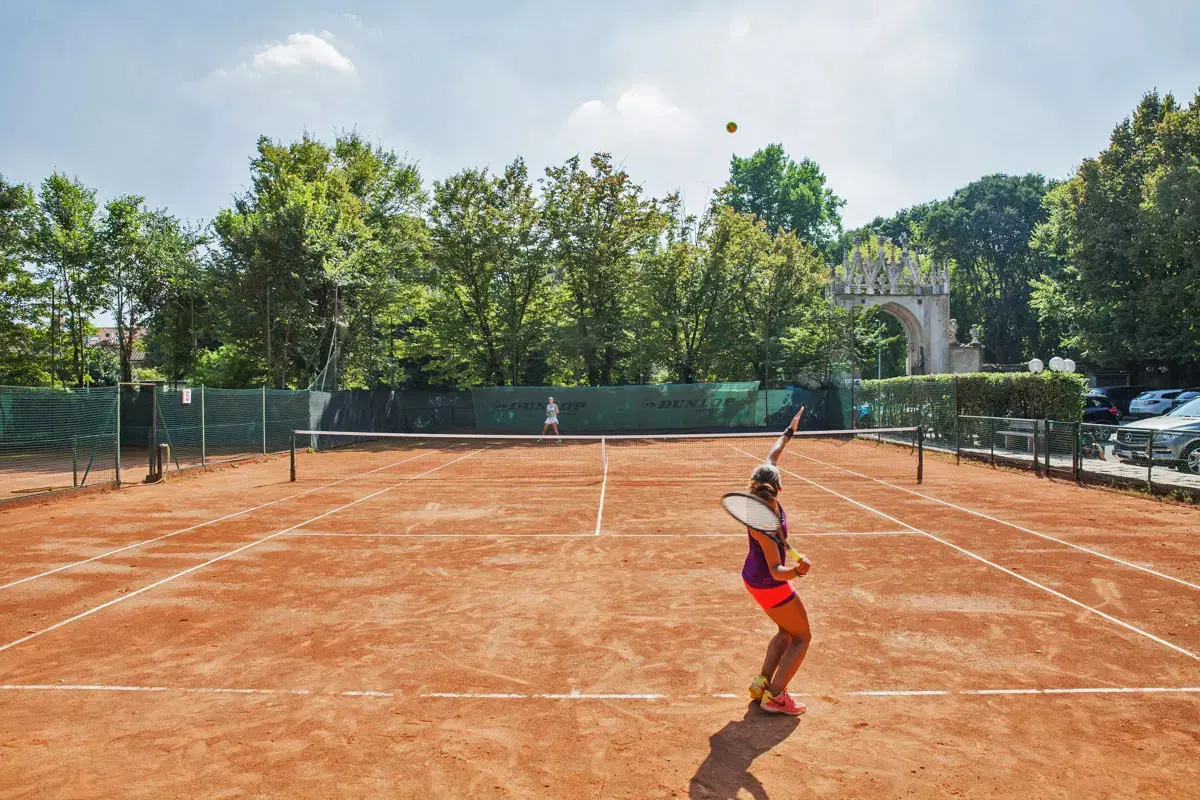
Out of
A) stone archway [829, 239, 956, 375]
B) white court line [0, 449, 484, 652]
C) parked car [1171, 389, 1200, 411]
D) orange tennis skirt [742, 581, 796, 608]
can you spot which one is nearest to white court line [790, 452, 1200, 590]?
orange tennis skirt [742, 581, 796, 608]

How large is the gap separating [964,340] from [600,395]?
47.7m

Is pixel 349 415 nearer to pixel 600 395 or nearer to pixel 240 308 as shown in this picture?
pixel 240 308

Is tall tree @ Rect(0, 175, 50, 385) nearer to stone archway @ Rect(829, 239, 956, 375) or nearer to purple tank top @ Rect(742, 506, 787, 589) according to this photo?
purple tank top @ Rect(742, 506, 787, 589)

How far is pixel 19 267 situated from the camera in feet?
106

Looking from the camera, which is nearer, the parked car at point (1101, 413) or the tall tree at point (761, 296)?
the parked car at point (1101, 413)

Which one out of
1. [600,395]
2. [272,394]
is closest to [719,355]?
[600,395]

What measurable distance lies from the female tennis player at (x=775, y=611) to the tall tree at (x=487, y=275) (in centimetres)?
3058

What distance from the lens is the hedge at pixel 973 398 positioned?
1933 cm

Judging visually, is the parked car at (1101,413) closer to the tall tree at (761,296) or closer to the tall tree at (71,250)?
the tall tree at (761,296)

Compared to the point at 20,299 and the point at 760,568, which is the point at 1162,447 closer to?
the point at 760,568

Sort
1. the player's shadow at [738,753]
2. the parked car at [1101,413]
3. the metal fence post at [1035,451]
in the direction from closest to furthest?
the player's shadow at [738,753]
the metal fence post at [1035,451]
the parked car at [1101,413]

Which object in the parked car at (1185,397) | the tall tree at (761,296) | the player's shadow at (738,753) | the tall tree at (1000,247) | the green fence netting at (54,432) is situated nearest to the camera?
the player's shadow at (738,753)

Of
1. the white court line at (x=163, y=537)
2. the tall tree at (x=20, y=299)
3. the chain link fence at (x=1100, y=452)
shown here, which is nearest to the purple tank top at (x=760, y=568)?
the white court line at (x=163, y=537)

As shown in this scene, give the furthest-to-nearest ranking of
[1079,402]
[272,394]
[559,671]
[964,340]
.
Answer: [964,340], [272,394], [1079,402], [559,671]
